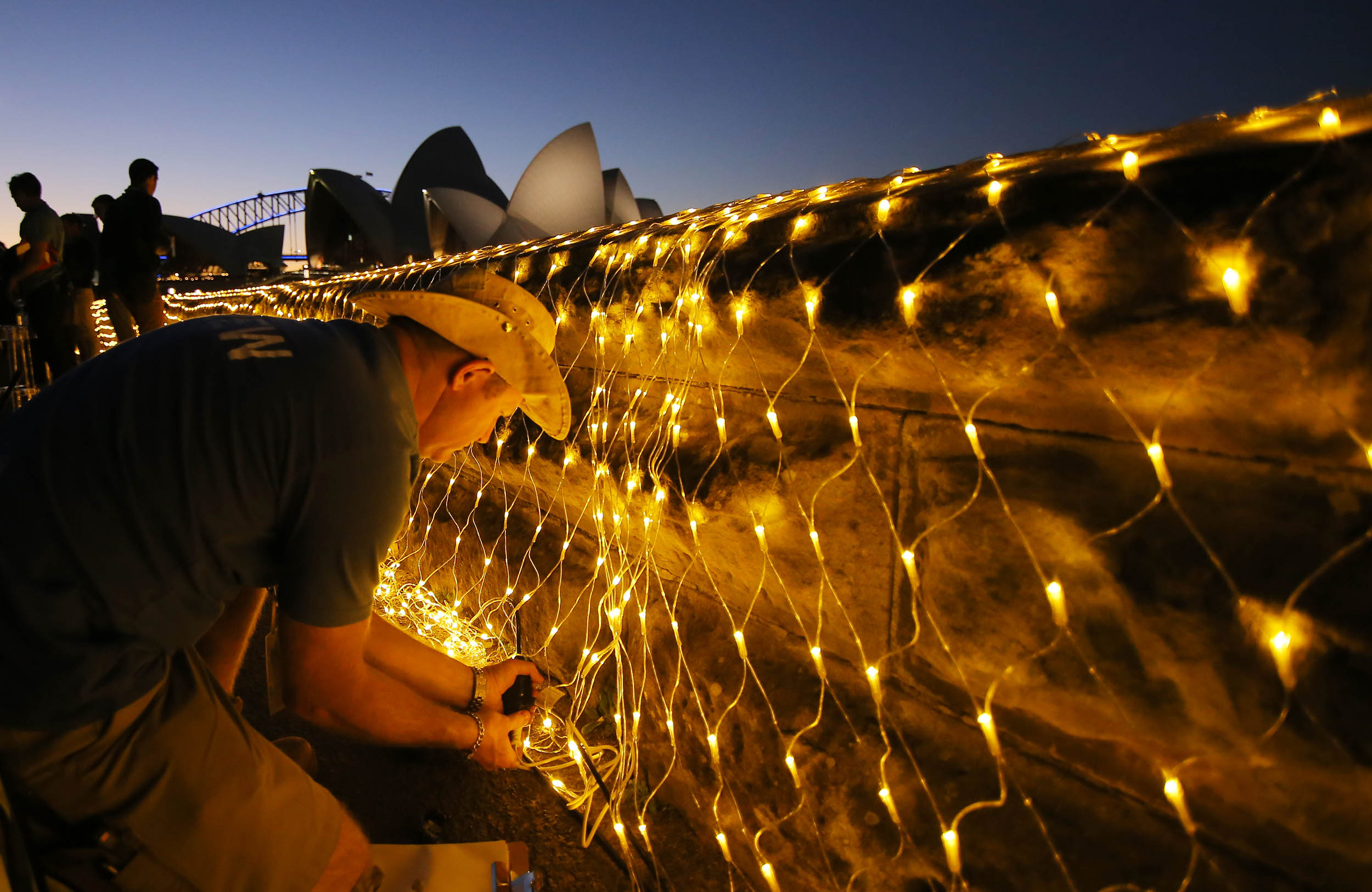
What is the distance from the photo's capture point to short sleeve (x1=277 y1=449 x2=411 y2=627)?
1.11m

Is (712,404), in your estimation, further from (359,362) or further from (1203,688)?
(1203,688)

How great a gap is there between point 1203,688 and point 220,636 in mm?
1986

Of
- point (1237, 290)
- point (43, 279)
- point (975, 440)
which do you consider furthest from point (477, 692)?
point (43, 279)

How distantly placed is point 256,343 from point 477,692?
0.99 m

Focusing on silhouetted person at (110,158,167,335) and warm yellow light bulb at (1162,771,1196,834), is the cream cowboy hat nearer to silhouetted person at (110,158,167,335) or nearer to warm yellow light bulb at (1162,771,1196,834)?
warm yellow light bulb at (1162,771,1196,834)

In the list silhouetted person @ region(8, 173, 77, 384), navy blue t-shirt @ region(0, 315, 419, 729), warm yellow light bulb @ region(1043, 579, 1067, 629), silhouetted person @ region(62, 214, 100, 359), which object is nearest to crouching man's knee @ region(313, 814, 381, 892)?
navy blue t-shirt @ region(0, 315, 419, 729)

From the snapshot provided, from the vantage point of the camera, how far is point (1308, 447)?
2.66 feet

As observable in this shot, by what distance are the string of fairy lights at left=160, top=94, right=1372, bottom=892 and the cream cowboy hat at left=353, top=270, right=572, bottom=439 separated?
1.30ft

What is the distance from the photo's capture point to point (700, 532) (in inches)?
66.2

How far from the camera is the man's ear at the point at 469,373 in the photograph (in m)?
1.31

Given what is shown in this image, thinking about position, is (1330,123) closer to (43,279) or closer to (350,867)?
(350,867)

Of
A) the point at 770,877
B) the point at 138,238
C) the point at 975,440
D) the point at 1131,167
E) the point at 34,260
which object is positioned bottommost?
the point at 770,877

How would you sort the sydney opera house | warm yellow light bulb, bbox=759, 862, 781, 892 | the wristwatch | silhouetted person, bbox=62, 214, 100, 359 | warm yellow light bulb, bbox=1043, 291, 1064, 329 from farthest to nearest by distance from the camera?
the sydney opera house, silhouetted person, bbox=62, 214, 100, 359, the wristwatch, warm yellow light bulb, bbox=759, 862, 781, 892, warm yellow light bulb, bbox=1043, 291, 1064, 329

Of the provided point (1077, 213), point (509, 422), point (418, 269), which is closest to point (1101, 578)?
point (1077, 213)
